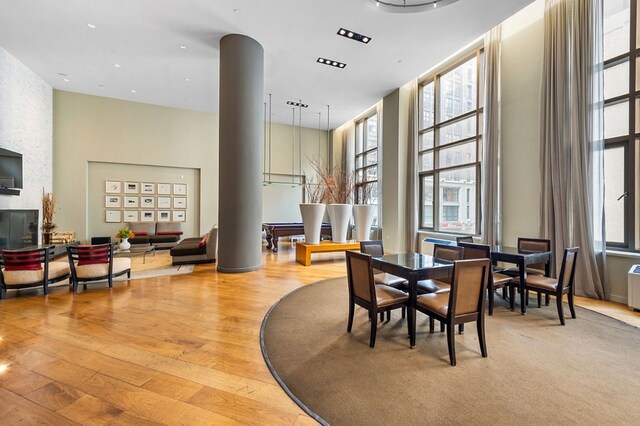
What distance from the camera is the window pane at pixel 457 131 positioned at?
607 cm

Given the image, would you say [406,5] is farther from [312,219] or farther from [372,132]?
[372,132]

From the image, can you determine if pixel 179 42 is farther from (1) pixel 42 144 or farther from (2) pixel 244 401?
(2) pixel 244 401

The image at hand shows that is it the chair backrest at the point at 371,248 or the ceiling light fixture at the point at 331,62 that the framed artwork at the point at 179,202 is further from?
the chair backrest at the point at 371,248

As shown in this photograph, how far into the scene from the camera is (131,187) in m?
9.03

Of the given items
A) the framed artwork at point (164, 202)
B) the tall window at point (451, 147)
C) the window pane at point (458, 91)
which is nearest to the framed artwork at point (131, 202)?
the framed artwork at point (164, 202)

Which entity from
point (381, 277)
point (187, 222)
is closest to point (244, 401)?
point (381, 277)

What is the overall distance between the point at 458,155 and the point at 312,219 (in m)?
3.68

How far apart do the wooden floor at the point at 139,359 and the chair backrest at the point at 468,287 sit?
1.46 m

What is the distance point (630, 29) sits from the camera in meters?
3.83

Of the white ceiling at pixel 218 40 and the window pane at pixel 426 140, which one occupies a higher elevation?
the white ceiling at pixel 218 40

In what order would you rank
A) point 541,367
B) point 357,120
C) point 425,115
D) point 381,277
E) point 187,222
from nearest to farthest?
point 541,367
point 381,277
point 425,115
point 187,222
point 357,120

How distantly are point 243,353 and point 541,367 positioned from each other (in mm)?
2436

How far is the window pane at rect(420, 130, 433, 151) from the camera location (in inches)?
283

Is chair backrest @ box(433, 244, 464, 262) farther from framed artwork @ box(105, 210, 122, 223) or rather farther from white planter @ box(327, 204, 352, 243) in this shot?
framed artwork @ box(105, 210, 122, 223)
